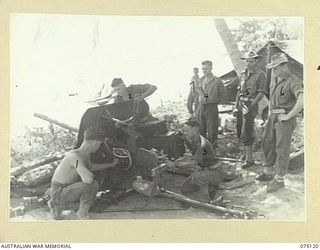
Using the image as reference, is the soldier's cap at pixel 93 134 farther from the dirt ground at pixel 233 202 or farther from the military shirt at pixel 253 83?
the military shirt at pixel 253 83

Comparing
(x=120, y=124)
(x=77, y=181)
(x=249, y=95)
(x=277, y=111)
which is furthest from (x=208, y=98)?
(x=77, y=181)

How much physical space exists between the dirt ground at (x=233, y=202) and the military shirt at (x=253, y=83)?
0.26 metres

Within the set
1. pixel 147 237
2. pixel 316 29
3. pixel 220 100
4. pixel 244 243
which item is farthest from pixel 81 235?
pixel 316 29

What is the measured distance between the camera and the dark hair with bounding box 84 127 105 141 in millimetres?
2418

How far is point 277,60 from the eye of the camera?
8.08 feet

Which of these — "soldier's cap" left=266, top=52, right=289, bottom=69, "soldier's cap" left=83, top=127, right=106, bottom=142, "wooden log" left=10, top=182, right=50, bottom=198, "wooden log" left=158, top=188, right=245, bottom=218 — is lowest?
"wooden log" left=158, top=188, right=245, bottom=218

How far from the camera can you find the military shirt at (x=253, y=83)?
2473 millimetres

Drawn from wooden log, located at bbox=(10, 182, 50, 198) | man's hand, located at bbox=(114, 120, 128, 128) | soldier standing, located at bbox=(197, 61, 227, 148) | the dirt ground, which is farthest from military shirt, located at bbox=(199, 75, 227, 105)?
wooden log, located at bbox=(10, 182, 50, 198)

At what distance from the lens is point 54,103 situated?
2428 mm

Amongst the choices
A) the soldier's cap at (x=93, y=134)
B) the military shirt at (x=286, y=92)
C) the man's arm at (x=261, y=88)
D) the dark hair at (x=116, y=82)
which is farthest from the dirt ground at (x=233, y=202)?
the dark hair at (x=116, y=82)

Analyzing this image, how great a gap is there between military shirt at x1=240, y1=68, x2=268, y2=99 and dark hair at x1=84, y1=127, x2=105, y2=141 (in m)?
0.75

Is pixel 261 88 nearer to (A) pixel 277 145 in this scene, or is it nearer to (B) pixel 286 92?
(B) pixel 286 92

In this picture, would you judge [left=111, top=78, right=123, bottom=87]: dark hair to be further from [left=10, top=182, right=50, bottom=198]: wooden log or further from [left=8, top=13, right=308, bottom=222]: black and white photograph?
[left=10, top=182, right=50, bottom=198]: wooden log

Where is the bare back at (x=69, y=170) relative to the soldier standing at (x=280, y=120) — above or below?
below
